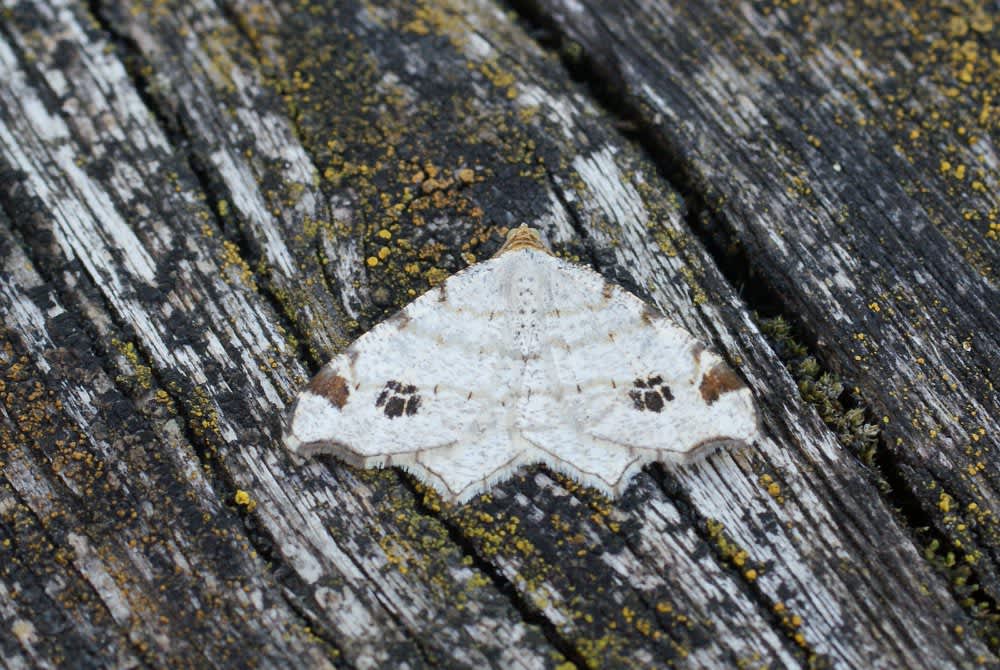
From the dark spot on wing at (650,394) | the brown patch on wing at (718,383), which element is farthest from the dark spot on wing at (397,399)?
the brown patch on wing at (718,383)

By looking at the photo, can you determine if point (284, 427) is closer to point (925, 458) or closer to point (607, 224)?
point (607, 224)

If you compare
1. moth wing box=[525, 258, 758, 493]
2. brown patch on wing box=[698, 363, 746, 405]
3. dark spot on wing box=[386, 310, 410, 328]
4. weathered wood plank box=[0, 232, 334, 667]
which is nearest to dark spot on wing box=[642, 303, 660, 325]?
moth wing box=[525, 258, 758, 493]

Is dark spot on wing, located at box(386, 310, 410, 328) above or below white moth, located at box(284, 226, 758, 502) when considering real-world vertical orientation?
above

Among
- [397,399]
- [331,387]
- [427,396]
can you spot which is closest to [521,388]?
[427,396]

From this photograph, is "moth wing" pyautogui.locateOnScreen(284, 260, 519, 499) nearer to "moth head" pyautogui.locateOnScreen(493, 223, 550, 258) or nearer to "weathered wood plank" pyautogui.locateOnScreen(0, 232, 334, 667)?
"moth head" pyautogui.locateOnScreen(493, 223, 550, 258)

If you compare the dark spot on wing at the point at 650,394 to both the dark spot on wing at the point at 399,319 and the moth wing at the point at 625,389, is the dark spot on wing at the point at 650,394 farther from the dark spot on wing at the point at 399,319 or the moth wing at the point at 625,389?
the dark spot on wing at the point at 399,319

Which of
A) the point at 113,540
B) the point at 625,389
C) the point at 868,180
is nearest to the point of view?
the point at 113,540

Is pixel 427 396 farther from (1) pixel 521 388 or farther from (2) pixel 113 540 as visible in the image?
(2) pixel 113 540
